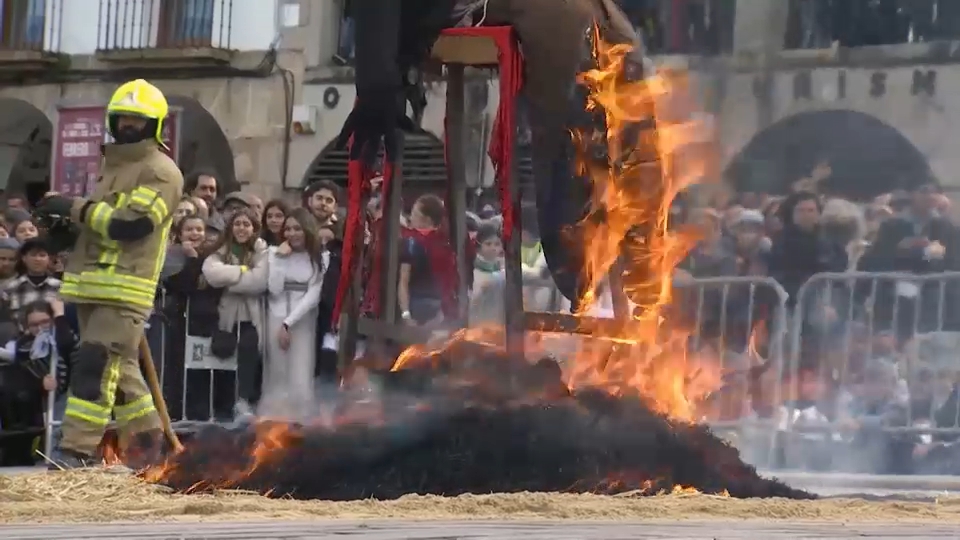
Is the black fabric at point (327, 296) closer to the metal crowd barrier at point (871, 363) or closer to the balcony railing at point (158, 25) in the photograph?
the metal crowd barrier at point (871, 363)

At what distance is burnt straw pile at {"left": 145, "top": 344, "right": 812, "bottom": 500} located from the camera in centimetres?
572

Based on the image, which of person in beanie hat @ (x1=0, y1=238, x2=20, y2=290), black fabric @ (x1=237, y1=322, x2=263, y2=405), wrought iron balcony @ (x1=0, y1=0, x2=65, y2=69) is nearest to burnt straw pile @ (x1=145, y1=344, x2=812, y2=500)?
black fabric @ (x1=237, y1=322, x2=263, y2=405)

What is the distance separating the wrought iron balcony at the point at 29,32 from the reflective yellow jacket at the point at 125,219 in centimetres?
1279

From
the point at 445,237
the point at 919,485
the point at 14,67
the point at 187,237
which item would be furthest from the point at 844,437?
the point at 14,67

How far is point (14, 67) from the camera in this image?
20062 millimetres

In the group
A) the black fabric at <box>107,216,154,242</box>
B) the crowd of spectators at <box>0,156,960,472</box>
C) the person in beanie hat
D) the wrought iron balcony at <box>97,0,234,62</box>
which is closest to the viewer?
the black fabric at <box>107,216,154,242</box>

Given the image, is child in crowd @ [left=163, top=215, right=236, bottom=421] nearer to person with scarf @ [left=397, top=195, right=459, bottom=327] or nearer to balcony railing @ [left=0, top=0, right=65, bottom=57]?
person with scarf @ [left=397, top=195, right=459, bottom=327]

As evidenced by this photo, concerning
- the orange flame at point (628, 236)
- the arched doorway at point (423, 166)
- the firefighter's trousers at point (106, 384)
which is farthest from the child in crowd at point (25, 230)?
the orange flame at point (628, 236)

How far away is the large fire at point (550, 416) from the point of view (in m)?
5.77

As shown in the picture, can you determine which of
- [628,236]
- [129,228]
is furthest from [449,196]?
[129,228]

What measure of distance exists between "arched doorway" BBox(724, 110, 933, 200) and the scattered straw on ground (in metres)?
4.91

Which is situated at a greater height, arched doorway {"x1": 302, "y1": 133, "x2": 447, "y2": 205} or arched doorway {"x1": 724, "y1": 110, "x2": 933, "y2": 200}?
arched doorway {"x1": 724, "y1": 110, "x2": 933, "y2": 200}

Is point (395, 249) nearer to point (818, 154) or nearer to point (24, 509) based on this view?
point (24, 509)

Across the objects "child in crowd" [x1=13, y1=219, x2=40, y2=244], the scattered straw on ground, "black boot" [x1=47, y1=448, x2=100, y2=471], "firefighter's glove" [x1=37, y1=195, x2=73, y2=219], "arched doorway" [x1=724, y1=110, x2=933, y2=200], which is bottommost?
"black boot" [x1=47, y1=448, x2=100, y2=471]
